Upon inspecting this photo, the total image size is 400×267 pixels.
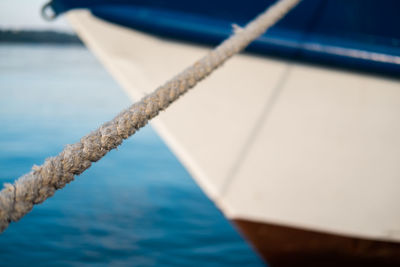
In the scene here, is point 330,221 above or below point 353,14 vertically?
below

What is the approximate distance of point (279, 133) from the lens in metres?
1.73

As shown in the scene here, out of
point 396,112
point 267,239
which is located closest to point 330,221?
point 267,239

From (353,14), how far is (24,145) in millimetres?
4494

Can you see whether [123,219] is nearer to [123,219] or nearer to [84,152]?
[123,219]

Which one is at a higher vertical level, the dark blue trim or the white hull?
the dark blue trim

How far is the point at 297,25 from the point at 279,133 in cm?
48

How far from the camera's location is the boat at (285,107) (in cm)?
154

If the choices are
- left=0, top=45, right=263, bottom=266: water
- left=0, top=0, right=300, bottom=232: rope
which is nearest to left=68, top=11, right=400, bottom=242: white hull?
left=0, top=0, right=300, bottom=232: rope

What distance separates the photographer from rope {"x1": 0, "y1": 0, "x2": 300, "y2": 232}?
20.7 inches

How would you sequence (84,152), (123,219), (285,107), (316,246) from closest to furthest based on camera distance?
(84,152) < (285,107) < (316,246) < (123,219)

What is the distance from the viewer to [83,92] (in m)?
10.3

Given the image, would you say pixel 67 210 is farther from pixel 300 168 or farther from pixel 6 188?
pixel 6 188

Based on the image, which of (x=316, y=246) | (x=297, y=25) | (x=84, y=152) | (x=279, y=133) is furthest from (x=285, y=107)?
(x=84, y=152)

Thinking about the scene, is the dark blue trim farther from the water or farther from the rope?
the water
